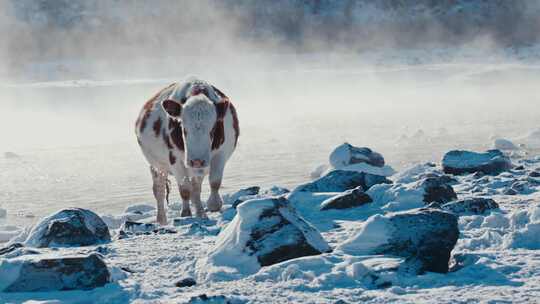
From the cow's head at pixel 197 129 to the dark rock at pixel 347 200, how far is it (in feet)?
3.17

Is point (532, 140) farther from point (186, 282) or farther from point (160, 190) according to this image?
point (186, 282)

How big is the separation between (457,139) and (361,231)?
11127 mm

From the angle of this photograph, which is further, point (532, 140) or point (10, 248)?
point (532, 140)

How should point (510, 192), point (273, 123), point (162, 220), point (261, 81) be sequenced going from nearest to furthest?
point (510, 192), point (162, 220), point (273, 123), point (261, 81)

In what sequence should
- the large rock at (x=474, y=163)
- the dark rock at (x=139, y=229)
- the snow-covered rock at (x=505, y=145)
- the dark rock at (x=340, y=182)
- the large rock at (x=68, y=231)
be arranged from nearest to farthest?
the large rock at (x=68, y=231), the dark rock at (x=139, y=229), the dark rock at (x=340, y=182), the large rock at (x=474, y=163), the snow-covered rock at (x=505, y=145)

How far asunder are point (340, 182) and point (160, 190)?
5.66 feet

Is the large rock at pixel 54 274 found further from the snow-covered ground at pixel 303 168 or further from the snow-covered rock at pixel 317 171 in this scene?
the snow-covered rock at pixel 317 171

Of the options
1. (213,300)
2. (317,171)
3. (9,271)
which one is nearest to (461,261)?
(213,300)

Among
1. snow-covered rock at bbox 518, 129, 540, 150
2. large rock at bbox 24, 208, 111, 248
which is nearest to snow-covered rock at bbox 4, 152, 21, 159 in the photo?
snow-covered rock at bbox 518, 129, 540, 150

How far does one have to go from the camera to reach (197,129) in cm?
688

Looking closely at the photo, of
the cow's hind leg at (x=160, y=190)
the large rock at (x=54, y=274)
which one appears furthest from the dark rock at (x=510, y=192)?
the large rock at (x=54, y=274)

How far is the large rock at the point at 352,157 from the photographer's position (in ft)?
35.9

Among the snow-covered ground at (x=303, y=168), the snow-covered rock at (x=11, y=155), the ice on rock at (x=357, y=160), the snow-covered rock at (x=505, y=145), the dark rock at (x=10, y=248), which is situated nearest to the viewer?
the snow-covered ground at (x=303, y=168)

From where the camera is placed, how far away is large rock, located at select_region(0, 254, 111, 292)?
463 cm
